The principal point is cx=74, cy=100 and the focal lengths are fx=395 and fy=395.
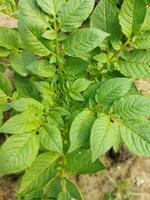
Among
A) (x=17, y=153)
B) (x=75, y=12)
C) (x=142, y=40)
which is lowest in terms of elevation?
(x=17, y=153)

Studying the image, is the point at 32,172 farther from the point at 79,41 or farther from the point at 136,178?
the point at 136,178

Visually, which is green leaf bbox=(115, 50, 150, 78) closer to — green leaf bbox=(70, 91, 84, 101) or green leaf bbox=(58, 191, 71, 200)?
green leaf bbox=(70, 91, 84, 101)

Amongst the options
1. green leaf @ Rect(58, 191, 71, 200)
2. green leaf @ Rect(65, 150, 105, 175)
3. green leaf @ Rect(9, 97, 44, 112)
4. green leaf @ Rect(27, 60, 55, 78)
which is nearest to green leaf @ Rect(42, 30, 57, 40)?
green leaf @ Rect(27, 60, 55, 78)

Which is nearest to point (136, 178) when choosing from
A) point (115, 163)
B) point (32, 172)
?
point (115, 163)

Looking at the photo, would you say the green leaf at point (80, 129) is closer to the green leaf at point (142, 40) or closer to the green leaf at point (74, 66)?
the green leaf at point (74, 66)

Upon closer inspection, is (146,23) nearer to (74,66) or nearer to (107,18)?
(107,18)

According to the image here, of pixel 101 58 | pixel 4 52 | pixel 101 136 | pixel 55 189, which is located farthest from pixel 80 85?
pixel 55 189
